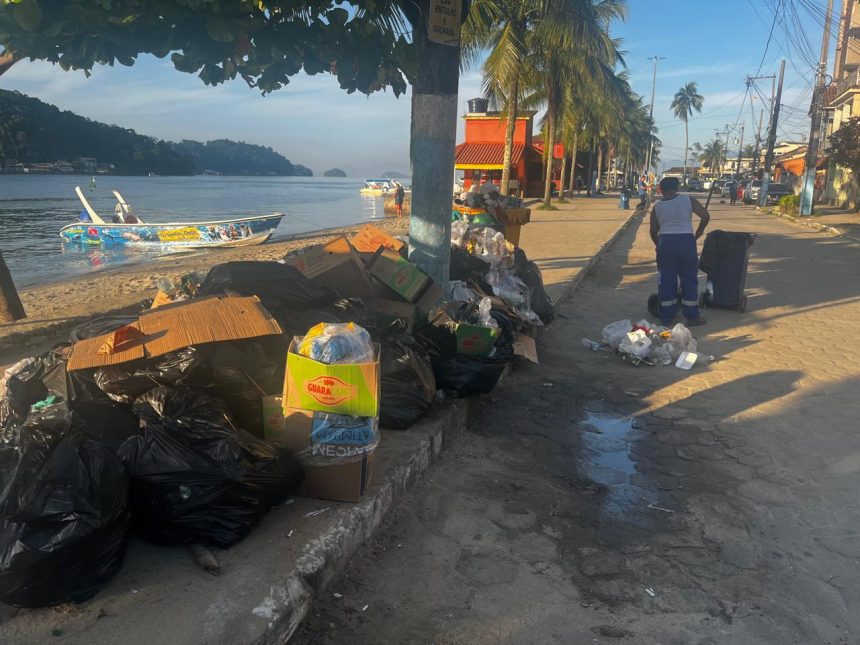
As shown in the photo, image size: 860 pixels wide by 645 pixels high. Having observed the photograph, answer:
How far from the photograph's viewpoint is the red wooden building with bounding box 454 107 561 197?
33719mm

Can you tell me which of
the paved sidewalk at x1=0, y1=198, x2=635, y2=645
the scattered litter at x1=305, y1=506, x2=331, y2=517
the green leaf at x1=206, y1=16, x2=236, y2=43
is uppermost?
the green leaf at x1=206, y1=16, x2=236, y2=43

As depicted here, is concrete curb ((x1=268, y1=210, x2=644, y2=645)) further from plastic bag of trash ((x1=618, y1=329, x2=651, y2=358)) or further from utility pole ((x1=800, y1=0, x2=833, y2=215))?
utility pole ((x1=800, y1=0, x2=833, y2=215))

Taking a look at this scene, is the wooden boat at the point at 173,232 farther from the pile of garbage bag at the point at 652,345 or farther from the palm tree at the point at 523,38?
the pile of garbage bag at the point at 652,345

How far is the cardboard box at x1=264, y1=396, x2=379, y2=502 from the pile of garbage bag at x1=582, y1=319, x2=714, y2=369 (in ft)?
12.5

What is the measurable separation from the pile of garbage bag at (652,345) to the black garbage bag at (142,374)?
14.2 feet

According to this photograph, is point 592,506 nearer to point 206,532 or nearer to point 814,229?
point 206,532

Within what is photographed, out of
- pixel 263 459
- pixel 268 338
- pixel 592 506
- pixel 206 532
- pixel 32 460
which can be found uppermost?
pixel 268 338

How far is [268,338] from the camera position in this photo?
121 inches

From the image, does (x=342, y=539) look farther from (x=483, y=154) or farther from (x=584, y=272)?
(x=483, y=154)

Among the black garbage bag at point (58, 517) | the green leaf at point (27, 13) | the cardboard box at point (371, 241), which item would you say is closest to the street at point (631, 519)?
the black garbage bag at point (58, 517)

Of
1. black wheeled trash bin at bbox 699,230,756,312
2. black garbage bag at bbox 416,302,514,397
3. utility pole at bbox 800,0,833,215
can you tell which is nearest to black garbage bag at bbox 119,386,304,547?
black garbage bag at bbox 416,302,514,397

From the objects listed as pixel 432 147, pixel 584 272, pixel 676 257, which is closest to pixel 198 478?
pixel 432 147

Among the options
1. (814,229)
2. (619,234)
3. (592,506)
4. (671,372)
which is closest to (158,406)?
(592,506)

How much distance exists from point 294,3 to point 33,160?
357ft
